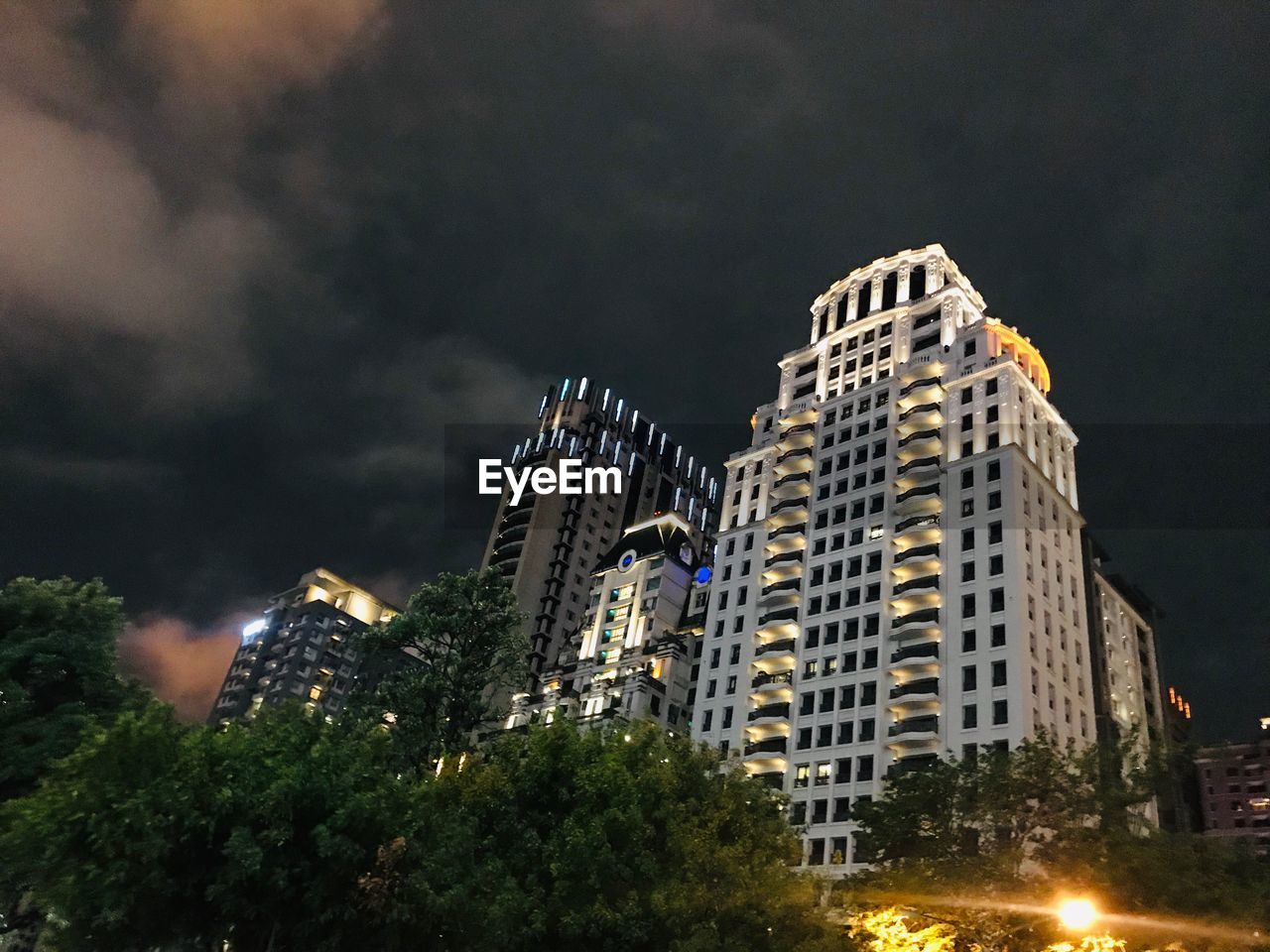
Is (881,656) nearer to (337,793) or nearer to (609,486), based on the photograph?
(337,793)

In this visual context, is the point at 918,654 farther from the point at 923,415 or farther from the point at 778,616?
the point at 923,415

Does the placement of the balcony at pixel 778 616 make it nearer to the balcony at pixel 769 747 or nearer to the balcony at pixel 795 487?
the balcony at pixel 769 747

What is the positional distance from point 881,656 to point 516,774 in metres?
44.0

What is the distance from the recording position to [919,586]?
2591 inches

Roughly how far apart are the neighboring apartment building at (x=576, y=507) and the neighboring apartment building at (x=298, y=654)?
35889 mm

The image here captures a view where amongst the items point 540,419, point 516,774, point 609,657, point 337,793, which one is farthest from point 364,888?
point 540,419

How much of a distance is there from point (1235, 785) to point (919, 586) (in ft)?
321

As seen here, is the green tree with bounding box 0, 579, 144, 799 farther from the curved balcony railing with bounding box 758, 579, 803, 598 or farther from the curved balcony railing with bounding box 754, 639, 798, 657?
the curved balcony railing with bounding box 758, 579, 803, 598

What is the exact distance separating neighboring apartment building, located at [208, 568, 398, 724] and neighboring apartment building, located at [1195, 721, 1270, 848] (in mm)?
120466

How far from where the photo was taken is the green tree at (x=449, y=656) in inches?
1491

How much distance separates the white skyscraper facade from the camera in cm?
5966

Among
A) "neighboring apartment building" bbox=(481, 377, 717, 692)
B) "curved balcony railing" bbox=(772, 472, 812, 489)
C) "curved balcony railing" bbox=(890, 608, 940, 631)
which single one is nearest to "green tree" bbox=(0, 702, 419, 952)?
"curved balcony railing" bbox=(890, 608, 940, 631)

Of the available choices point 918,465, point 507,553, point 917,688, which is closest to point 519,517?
point 507,553

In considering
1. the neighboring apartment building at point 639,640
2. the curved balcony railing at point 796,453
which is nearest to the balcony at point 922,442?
the curved balcony railing at point 796,453
